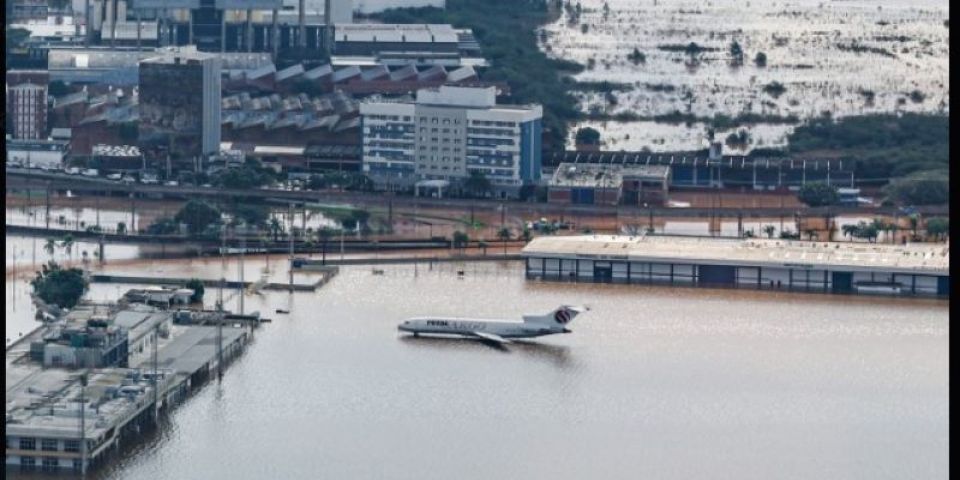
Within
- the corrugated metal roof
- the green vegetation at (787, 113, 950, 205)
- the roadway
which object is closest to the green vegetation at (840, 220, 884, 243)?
the corrugated metal roof

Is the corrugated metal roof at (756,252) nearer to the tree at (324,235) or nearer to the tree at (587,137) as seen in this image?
the tree at (324,235)

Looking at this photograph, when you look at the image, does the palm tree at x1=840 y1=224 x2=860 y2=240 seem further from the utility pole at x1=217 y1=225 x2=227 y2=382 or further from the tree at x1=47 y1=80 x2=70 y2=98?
the tree at x1=47 y1=80 x2=70 y2=98

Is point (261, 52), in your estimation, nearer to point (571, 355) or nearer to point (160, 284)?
point (160, 284)

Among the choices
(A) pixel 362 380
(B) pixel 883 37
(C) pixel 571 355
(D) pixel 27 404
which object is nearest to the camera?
(D) pixel 27 404

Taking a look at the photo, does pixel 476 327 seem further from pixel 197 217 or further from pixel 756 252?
pixel 197 217

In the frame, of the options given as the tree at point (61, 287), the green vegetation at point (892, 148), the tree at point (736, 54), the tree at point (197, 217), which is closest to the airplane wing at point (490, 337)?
the tree at point (61, 287)

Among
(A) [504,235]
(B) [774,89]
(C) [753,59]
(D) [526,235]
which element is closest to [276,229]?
(A) [504,235]

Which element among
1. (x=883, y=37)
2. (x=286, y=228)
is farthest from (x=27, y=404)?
(x=883, y=37)
